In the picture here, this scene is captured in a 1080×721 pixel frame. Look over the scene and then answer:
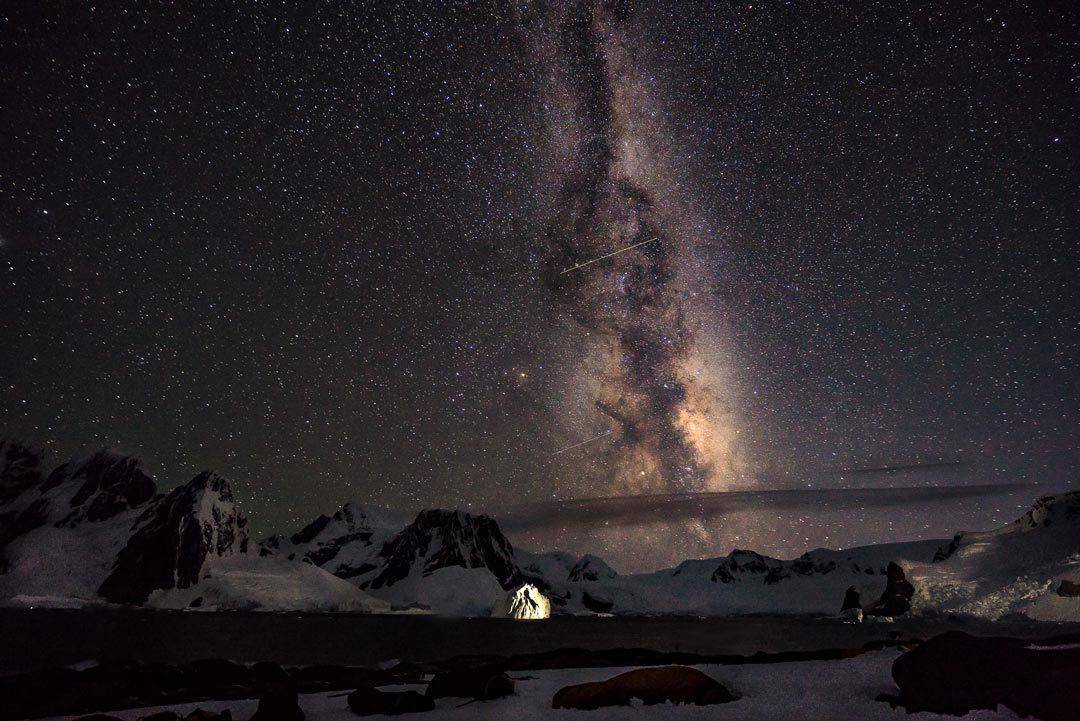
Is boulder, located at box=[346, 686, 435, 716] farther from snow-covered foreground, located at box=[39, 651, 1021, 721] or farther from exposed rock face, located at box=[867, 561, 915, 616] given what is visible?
exposed rock face, located at box=[867, 561, 915, 616]

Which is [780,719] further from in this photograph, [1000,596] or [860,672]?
[1000,596]

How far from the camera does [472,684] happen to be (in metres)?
8.83

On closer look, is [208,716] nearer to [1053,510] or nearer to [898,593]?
[898,593]

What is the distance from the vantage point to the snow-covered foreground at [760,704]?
6035mm

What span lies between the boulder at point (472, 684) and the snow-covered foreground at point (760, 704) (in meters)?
0.16

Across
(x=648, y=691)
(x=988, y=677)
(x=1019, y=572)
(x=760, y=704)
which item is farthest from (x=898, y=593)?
(x=648, y=691)

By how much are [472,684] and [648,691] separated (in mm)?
3090

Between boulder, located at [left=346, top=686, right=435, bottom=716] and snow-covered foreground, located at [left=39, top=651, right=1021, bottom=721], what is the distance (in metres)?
0.16

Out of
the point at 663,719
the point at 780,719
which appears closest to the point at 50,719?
the point at 663,719

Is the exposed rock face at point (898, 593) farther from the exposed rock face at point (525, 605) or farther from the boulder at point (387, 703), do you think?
the boulder at point (387, 703)

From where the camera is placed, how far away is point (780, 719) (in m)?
5.85

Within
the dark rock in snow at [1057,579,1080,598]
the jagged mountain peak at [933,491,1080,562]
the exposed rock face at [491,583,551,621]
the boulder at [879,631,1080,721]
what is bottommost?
the exposed rock face at [491,583,551,621]

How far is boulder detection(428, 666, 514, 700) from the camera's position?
8.63 m

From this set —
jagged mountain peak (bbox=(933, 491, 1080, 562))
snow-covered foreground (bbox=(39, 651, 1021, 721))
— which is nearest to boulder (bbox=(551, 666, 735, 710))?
snow-covered foreground (bbox=(39, 651, 1021, 721))
